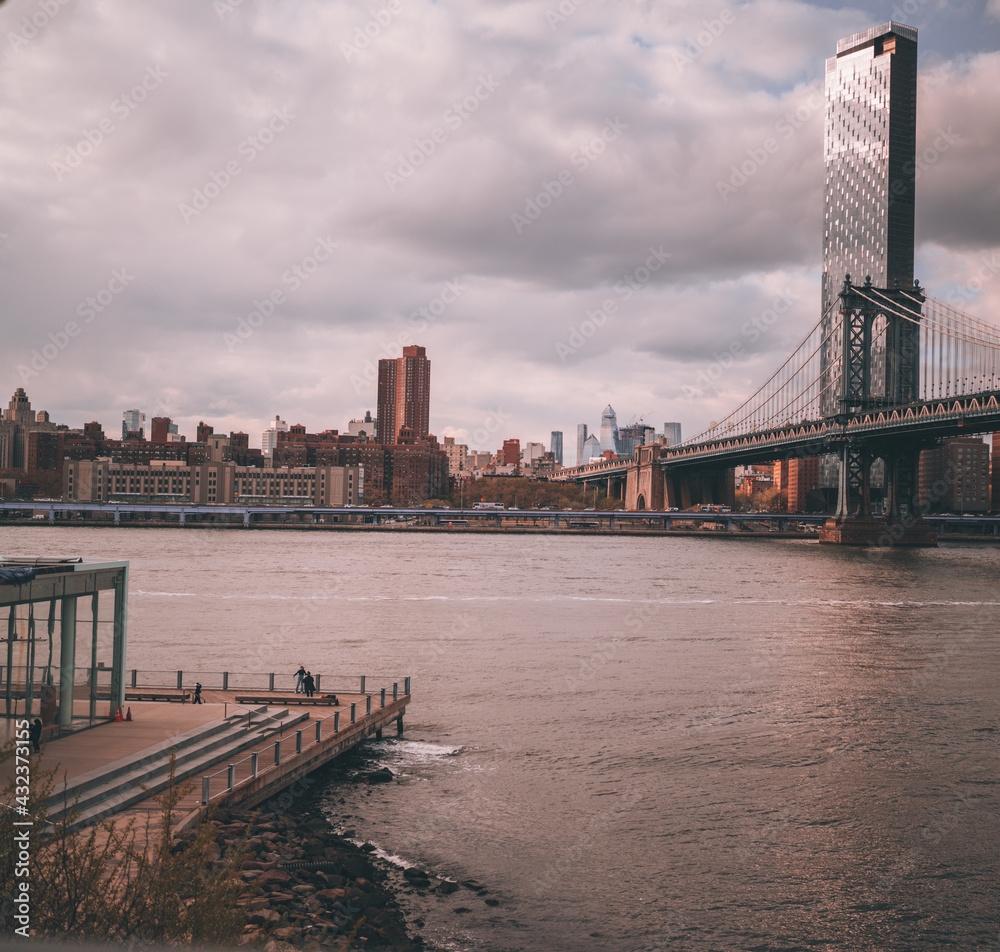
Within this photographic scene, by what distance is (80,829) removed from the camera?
42.3 ft

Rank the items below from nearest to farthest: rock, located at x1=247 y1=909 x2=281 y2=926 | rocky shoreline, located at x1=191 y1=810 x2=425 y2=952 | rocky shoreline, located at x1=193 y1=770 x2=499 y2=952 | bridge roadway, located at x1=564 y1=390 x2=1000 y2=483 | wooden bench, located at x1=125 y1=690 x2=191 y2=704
Answer: rock, located at x1=247 y1=909 x2=281 y2=926, rocky shoreline, located at x1=191 y1=810 x2=425 y2=952, rocky shoreline, located at x1=193 y1=770 x2=499 y2=952, wooden bench, located at x1=125 y1=690 x2=191 y2=704, bridge roadway, located at x1=564 y1=390 x2=1000 y2=483

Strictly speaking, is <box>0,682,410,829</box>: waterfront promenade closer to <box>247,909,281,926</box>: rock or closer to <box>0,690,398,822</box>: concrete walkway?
<box>0,690,398,822</box>: concrete walkway

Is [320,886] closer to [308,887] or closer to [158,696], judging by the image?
[308,887]

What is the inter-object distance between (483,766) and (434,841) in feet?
15.0

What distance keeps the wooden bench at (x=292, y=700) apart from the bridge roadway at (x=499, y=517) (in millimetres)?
135843

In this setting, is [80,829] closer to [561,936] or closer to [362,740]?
[561,936]

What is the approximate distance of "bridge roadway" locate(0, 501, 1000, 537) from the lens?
517ft

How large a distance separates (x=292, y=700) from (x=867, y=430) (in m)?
99.1

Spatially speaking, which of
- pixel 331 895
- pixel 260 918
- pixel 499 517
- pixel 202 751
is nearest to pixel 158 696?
pixel 202 751

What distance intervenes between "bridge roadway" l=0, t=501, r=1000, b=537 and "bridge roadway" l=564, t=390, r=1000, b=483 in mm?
14334

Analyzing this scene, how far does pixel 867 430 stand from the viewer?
108438mm

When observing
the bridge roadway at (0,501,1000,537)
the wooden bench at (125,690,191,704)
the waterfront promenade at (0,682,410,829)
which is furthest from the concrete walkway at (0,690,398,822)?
the bridge roadway at (0,501,1000,537)

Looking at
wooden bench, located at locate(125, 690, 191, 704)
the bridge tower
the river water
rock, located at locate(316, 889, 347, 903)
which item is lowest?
the river water

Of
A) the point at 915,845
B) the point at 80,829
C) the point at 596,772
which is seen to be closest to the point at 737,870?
the point at 915,845
